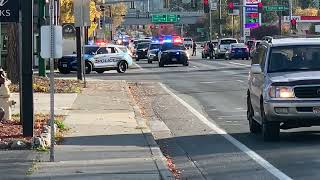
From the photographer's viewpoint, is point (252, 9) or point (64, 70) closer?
point (64, 70)

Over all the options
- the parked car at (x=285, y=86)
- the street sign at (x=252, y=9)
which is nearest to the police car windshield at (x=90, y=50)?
the parked car at (x=285, y=86)

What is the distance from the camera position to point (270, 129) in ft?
44.0

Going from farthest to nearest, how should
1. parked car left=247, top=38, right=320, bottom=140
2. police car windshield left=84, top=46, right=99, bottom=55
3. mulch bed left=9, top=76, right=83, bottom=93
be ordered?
police car windshield left=84, top=46, right=99, bottom=55 < mulch bed left=9, top=76, right=83, bottom=93 < parked car left=247, top=38, right=320, bottom=140

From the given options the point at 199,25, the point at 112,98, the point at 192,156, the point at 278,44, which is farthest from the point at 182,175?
the point at 199,25

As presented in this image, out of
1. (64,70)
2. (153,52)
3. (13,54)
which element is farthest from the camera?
(153,52)

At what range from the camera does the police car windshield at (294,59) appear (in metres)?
14.0

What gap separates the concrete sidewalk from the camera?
399 inches

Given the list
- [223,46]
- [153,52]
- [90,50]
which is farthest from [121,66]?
[223,46]

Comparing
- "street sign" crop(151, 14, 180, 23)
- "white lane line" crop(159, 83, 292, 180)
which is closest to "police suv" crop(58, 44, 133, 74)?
"white lane line" crop(159, 83, 292, 180)

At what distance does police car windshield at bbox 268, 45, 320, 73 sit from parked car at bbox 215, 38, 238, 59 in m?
53.7

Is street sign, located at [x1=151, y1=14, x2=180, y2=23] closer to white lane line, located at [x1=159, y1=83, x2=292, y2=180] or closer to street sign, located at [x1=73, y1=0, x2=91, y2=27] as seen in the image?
street sign, located at [x1=73, y1=0, x2=91, y2=27]

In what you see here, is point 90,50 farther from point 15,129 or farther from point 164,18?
point 164,18

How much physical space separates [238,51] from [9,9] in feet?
173

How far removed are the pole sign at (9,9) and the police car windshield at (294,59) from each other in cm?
493
